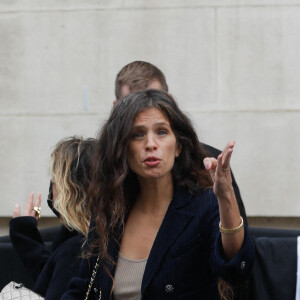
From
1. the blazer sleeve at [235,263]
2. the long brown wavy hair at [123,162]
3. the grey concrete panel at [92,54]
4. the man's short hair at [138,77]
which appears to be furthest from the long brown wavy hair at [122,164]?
the grey concrete panel at [92,54]

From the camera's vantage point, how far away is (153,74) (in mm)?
4949

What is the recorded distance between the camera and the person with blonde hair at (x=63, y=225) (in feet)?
13.2

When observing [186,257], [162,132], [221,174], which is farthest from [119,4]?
[221,174]

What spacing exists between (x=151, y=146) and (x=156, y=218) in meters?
0.33

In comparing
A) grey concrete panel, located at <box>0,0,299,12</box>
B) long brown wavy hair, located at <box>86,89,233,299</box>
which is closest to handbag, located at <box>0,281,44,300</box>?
long brown wavy hair, located at <box>86,89,233,299</box>

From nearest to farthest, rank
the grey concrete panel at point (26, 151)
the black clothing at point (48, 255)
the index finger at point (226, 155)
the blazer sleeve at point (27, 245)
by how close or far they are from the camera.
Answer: the index finger at point (226, 155)
the black clothing at point (48, 255)
the blazer sleeve at point (27, 245)
the grey concrete panel at point (26, 151)

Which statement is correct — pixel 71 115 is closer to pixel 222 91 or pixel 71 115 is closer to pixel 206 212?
pixel 222 91

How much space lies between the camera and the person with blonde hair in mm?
4021

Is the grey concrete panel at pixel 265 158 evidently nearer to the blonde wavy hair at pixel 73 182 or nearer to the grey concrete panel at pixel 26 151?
the grey concrete panel at pixel 26 151

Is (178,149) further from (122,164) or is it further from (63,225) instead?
(63,225)

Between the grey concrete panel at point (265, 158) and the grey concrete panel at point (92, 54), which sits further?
the grey concrete panel at point (92, 54)

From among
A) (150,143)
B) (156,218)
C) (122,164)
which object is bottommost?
(156,218)

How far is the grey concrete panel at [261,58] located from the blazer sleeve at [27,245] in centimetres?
249

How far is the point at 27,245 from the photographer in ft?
14.5
